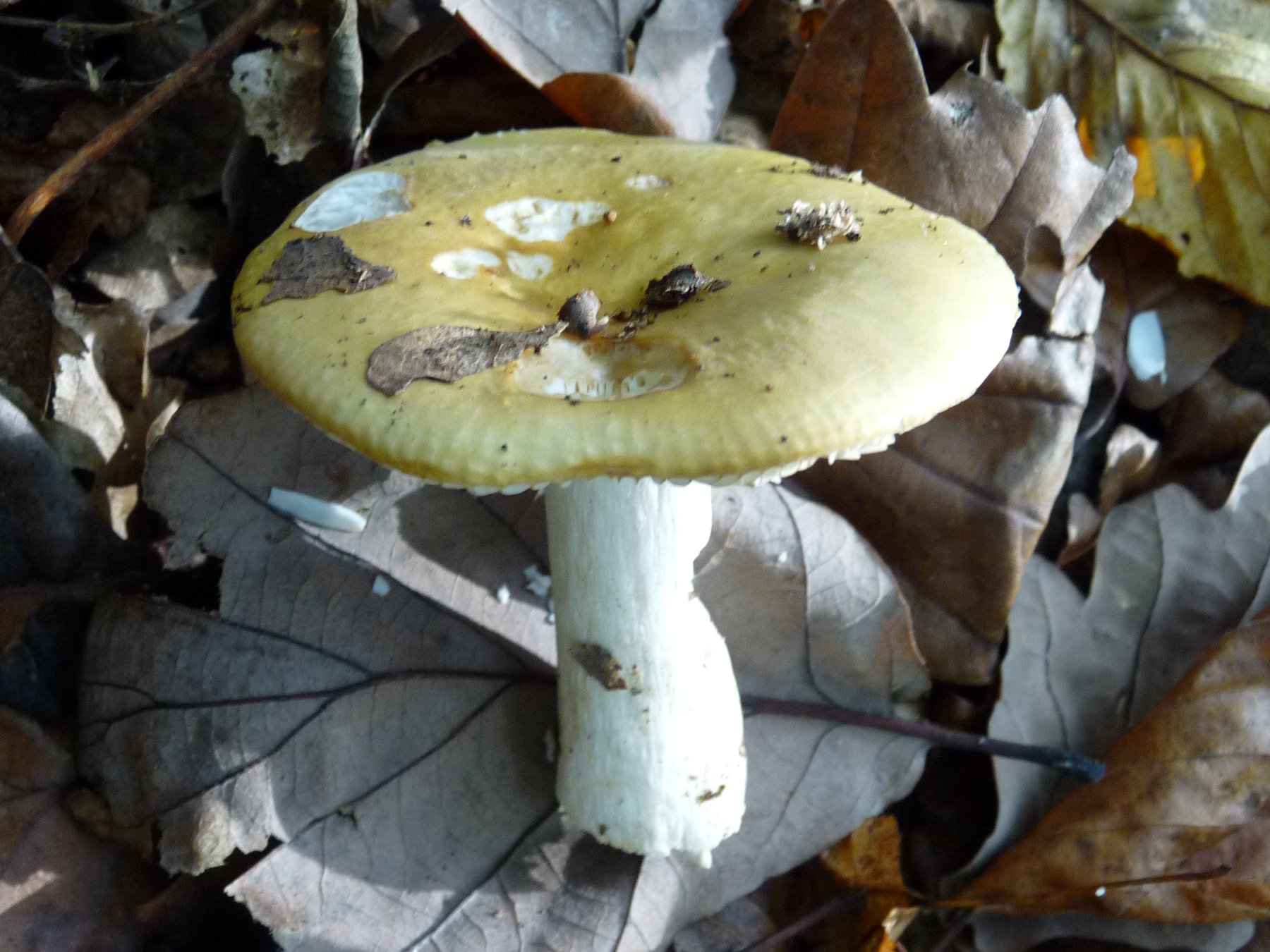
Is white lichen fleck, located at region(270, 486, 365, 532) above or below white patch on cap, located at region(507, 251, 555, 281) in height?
below

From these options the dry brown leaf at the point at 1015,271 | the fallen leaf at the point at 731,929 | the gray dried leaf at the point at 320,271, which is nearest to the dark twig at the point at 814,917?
the fallen leaf at the point at 731,929

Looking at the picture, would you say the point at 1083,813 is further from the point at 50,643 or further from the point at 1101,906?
the point at 50,643

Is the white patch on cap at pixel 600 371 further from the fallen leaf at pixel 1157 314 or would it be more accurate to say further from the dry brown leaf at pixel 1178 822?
the fallen leaf at pixel 1157 314

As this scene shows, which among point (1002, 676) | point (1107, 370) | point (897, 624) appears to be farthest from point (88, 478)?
point (1107, 370)

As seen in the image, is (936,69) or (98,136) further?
(936,69)

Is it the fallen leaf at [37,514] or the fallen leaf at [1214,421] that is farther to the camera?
the fallen leaf at [1214,421]

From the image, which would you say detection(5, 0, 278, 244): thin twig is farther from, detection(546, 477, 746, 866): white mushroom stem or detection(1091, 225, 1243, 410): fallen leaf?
detection(1091, 225, 1243, 410): fallen leaf

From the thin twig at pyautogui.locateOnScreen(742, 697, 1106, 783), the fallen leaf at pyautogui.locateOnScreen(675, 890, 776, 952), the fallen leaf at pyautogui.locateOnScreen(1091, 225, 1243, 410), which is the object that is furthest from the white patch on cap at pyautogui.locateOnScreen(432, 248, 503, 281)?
the fallen leaf at pyautogui.locateOnScreen(1091, 225, 1243, 410)
